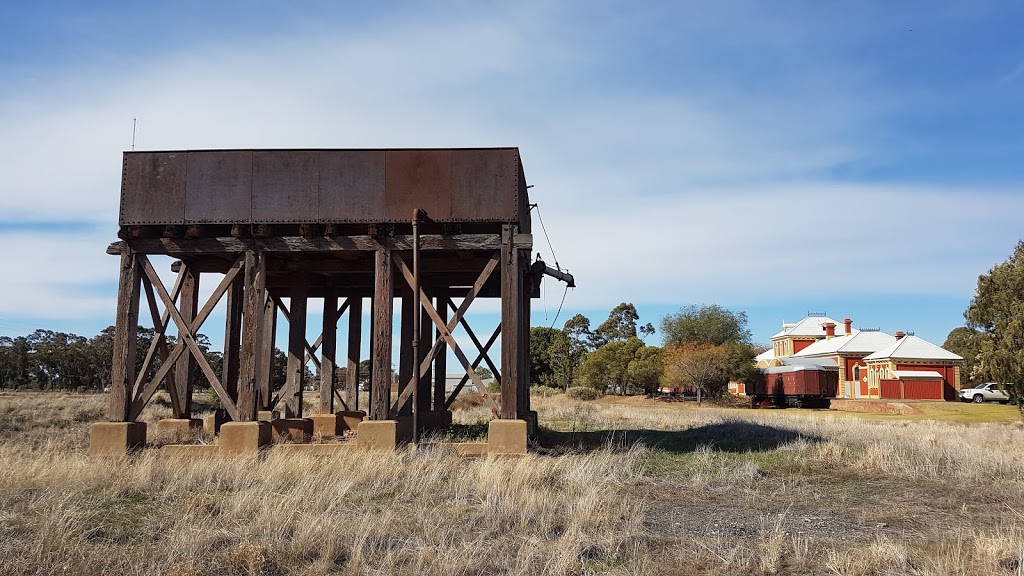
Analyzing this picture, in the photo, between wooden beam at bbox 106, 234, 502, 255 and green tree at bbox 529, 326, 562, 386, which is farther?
green tree at bbox 529, 326, 562, 386

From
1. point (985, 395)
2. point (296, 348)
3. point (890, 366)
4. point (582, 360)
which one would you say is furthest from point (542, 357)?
point (296, 348)

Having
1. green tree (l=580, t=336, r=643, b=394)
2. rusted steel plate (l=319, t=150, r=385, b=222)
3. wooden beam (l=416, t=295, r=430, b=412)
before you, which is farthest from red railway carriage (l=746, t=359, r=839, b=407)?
rusted steel plate (l=319, t=150, r=385, b=222)

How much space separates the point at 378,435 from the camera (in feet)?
43.8

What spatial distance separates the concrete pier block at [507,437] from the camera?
43.2 feet

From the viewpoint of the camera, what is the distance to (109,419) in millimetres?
13867

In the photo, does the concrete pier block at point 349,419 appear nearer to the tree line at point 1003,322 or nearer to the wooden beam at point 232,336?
the wooden beam at point 232,336

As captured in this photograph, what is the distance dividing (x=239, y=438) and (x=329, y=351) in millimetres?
5214

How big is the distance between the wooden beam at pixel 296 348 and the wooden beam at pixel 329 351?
0.58 m

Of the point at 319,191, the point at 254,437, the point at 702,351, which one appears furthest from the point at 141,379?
the point at 702,351

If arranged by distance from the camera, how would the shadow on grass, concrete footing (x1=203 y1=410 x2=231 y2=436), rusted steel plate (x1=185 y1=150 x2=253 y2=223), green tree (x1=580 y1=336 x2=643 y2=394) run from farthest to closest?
green tree (x1=580 y1=336 x2=643 y2=394) → concrete footing (x1=203 y1=410 x2=231 y2=436) → the shadow on grass → rusted steel plate (x1=185 y1=150 x2=253 y2=223)

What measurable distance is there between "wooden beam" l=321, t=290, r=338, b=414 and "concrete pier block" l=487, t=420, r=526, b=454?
6.43 meters

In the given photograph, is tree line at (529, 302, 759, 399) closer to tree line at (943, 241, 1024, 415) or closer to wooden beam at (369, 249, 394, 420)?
tree line at (943, 241, 1024, 415)

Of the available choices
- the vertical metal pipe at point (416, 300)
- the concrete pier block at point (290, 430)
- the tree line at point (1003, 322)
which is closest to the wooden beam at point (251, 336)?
the concrete pier block at point (290, 430)

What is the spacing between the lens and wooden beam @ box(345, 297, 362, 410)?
19047mm
